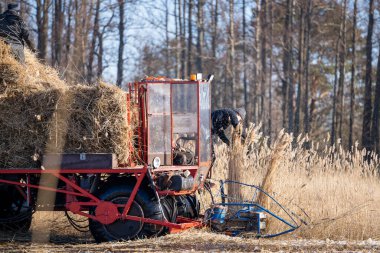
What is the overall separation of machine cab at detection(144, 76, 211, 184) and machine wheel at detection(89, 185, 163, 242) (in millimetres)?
586

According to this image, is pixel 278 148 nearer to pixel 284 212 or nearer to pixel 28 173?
pixel 284 212

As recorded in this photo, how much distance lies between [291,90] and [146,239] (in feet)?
70.6

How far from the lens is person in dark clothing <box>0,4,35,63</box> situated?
39.6 ft

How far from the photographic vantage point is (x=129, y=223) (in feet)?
35.8

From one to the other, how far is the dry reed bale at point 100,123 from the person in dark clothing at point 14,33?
190 cm

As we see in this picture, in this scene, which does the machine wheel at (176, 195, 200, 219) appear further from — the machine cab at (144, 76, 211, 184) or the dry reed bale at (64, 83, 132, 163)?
the dry reed bale at (64, 83, 132, 163)

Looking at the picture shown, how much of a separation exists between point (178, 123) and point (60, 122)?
1.94m

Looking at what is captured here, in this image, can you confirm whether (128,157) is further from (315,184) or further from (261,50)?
(261,50)

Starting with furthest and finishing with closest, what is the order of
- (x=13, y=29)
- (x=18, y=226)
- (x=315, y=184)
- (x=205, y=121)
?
1. (x=315, y=184)
2. (x=18, y=226)
3. (x=13, y=29)
4. (x=205, y=121)

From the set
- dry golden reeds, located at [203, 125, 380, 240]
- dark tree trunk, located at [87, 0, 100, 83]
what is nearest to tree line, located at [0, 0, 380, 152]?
dark tree trunk, located at [87, 0, 100, 83]

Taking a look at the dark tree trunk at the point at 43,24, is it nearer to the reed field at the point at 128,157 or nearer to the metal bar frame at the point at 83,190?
the reed field at the point at 128,157

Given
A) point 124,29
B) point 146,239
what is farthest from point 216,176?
point 124,29

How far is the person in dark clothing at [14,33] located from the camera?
1206 cm

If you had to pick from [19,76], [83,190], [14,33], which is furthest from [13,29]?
[83,190]
